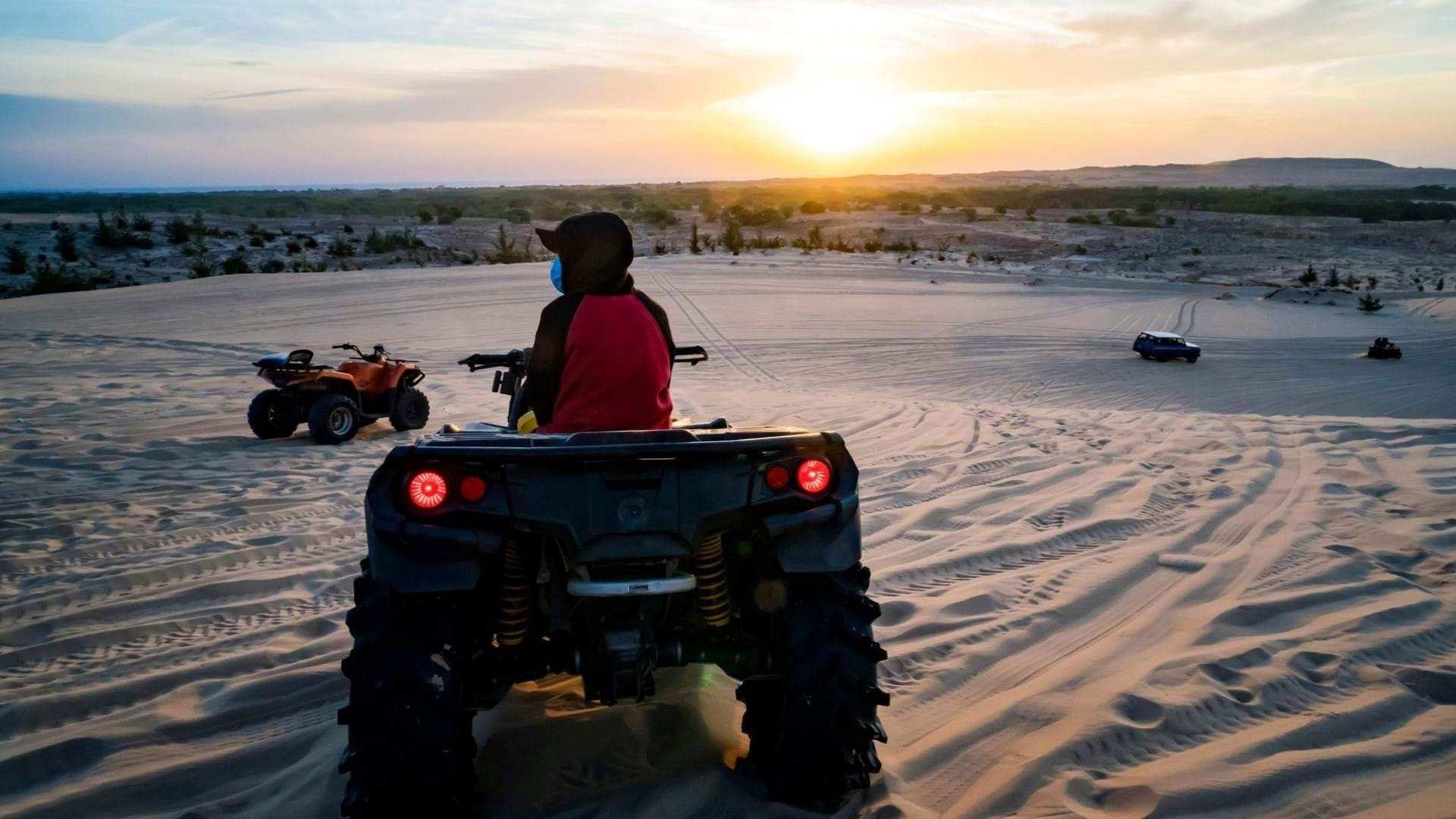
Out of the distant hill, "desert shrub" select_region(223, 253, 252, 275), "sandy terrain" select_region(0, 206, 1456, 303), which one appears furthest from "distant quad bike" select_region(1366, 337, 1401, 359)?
the distant hill

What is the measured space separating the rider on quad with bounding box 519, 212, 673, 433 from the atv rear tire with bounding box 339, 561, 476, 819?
0.83m

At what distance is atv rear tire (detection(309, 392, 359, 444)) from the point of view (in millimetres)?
8516

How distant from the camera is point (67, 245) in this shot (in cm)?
2678

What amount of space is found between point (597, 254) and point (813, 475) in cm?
125

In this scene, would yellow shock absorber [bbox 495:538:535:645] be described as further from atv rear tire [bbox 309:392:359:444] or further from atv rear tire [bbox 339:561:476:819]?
atv rear tire [bbox 309:392:359:444]

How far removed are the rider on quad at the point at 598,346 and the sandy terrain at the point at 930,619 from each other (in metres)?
1.16

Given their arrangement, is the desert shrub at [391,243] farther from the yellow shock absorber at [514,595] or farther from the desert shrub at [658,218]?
the yellow shock absorber at [514,595]

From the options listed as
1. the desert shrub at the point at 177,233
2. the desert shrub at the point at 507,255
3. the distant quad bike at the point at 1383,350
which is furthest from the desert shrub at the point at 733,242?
the distant quad bike at the point at 1383,350

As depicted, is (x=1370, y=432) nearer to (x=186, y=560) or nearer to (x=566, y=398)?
(x=566, y=398)

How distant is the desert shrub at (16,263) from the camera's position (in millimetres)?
24469

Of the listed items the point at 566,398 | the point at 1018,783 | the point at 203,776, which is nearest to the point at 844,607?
the point at 1018,783

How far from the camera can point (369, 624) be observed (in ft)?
9.15

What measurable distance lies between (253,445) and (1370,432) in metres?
9.58

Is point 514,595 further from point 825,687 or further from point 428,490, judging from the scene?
point 825,687
